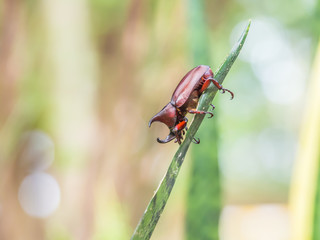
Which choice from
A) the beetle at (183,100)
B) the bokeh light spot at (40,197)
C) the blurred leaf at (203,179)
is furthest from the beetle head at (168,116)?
the bokeh light spot at (40,197)

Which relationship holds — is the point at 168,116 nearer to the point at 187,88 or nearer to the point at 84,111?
the point at 187,88

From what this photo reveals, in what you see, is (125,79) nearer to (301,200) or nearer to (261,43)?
(301,200)

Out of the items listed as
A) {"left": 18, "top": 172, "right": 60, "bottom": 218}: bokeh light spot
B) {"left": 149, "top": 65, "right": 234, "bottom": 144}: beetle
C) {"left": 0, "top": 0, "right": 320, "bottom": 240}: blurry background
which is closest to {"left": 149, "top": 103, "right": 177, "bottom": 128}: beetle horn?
{"left": 149, "top": 65, "right": 234, "bottom": 144}: beetle

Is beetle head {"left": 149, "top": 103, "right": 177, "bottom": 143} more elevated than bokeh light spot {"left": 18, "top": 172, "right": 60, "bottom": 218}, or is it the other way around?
beetle head {"left": 149, "top": 103, "right": 177, "bottom": 143}

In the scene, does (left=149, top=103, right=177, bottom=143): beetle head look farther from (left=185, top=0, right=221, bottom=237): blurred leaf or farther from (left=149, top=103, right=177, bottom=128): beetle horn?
(left=185, top=0, right=221, bottom=237): blurred leaf

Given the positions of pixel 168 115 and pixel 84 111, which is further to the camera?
pixel 84 111

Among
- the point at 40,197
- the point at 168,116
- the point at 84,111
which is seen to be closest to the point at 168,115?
the point at 168,116

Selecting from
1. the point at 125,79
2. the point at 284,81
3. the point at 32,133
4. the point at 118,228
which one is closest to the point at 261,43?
the point at 284,81

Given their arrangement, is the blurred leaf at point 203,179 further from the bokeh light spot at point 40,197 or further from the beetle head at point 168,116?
the bokeh light spot at point 40,197
